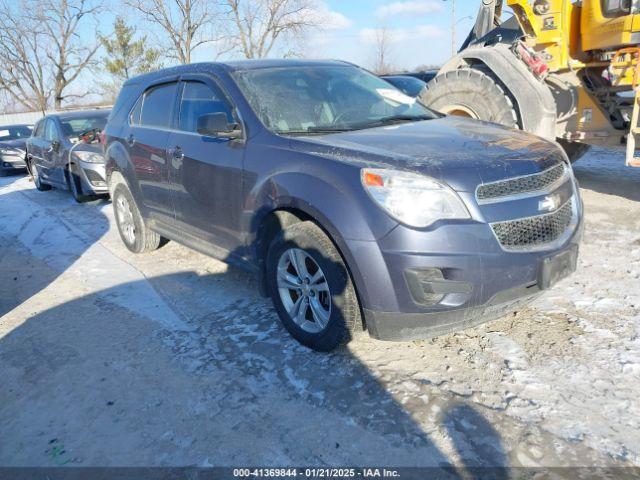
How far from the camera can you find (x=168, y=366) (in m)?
3.27

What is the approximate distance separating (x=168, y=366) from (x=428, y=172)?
78.8 inches

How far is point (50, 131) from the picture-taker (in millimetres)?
9766

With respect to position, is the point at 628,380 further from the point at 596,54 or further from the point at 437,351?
the point at 596,54

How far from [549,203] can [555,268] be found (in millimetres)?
372

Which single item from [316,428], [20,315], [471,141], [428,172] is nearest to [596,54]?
[471,141]

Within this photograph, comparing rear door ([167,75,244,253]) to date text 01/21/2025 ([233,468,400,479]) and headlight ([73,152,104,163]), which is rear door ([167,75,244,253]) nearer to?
date text 01/21/2025 ([233,468,400,479])

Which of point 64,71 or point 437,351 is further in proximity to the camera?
point 64,71

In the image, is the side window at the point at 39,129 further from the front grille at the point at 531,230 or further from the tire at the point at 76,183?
the front grille at the point at 531,230

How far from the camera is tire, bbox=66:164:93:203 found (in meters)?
8.63

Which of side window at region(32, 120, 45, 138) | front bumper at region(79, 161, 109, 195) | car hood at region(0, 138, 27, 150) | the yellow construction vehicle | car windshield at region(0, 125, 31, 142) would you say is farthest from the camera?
car windshield at region(0, 125, 31, 142)

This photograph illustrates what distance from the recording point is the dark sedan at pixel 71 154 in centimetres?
833

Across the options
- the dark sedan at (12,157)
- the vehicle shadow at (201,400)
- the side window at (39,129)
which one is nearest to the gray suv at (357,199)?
the vehicle shadow at (201,400)

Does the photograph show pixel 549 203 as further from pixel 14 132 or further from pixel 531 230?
pixel 14 132

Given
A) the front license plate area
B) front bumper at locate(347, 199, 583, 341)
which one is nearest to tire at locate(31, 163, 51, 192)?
front bumper at locate(347, 199, 583, 341)
